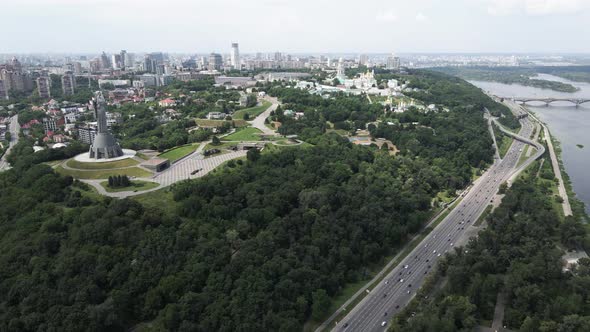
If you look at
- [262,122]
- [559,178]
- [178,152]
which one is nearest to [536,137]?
[559,178]

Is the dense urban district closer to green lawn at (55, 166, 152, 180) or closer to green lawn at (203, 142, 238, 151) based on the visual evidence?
green lawn at (55, 166, 152, 180)

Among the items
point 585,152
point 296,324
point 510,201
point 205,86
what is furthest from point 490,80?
point 296,324

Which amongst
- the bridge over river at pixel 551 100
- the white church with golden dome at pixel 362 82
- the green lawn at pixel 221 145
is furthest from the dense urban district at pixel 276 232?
the bridge over river at pixel 551 100

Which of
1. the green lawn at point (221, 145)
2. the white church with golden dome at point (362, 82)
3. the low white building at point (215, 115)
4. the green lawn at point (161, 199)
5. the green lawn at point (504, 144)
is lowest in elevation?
the green lawn at point (504, 144)

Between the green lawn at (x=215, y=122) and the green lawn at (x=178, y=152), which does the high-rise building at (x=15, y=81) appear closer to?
the green lawn at (x=215, y=122)

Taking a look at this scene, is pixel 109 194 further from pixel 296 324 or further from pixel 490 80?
pixel 490 80

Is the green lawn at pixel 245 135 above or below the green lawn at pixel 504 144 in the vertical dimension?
above

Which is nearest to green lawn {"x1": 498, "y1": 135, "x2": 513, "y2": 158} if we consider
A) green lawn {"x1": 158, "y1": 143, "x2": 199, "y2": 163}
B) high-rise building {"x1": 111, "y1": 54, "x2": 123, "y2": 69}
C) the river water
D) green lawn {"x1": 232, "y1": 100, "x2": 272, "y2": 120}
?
the river water
